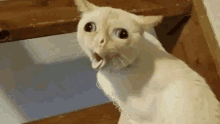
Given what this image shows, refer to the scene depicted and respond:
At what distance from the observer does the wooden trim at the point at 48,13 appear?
19.6 inches

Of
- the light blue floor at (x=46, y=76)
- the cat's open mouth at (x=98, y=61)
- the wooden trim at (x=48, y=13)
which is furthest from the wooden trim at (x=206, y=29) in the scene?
the cat's open mouth at (x=98, y=61)

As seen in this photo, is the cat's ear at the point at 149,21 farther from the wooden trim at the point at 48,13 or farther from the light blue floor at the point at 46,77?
the light blue floor at the point at 46,77

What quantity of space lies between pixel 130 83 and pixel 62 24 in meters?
0.30

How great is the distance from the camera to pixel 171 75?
328 millimetres

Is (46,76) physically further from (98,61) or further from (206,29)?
(206,29)

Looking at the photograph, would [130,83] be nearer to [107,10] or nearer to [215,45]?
[107,10]

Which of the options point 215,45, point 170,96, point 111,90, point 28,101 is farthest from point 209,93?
point 28,101

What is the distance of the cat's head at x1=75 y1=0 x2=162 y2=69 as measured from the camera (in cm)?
28

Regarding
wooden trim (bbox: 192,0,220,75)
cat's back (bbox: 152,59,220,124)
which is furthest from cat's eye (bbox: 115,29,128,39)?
wooden trim (bbox: 192,0,220,75)

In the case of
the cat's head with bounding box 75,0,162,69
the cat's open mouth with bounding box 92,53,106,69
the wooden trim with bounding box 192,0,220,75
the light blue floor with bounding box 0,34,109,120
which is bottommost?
the light blue floor with bounding box 0,34,109,120

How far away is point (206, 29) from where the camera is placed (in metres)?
0.57

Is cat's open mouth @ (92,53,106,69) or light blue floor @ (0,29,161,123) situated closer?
cat's open mouth @ (92,53,106,69)

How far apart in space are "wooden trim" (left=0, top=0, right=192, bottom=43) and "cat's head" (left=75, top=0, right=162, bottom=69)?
0.23m

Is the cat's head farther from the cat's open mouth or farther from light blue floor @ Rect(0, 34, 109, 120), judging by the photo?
light blue floor @ Rect(0, 34, 109, 120)
